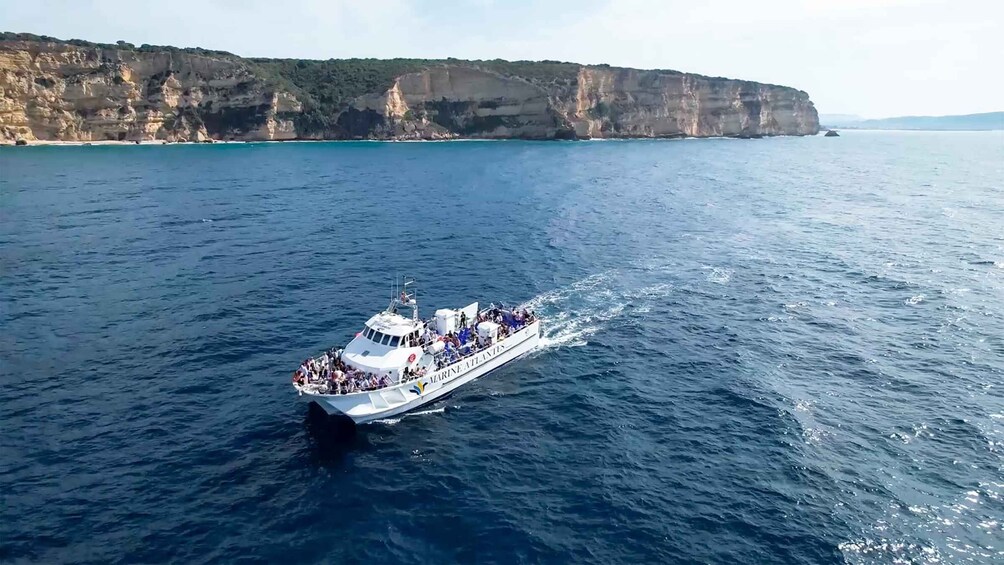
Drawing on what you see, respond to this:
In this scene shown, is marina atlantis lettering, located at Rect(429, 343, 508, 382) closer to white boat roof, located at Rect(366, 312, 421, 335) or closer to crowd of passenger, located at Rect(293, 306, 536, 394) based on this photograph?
crowd of passenger, located at Rect(293, 306, 536, 394)

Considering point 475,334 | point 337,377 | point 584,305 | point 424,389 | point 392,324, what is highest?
point 392,324

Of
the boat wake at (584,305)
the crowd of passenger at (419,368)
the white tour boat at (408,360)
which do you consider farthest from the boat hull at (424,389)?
the boat wake at (584,305)

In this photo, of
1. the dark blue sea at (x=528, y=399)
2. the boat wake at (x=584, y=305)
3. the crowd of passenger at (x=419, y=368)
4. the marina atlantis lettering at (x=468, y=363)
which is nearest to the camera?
the dark blue sea at (x=528, y=399)

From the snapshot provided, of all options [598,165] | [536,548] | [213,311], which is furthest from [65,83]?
[536,548]

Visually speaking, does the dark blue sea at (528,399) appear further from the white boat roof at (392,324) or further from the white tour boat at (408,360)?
the white boat roof at (392,324)

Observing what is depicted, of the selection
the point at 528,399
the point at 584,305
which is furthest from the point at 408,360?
the point at 584,305

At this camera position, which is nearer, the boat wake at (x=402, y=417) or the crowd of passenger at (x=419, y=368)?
the crowd of passenger at (x=419, y=368)

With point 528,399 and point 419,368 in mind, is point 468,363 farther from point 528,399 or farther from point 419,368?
point 528,399
